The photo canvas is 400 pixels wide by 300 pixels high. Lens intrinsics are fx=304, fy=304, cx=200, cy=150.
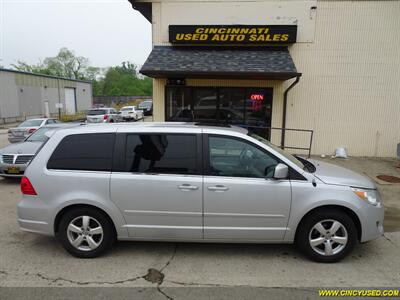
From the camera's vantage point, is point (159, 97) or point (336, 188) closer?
point (336, 188)

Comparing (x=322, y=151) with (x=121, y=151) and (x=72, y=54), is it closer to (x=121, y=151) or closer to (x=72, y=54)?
(x=121, y=151)

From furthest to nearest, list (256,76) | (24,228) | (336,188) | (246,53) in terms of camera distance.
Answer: (246,53) → (256,76) → (24,228) → (336,188)

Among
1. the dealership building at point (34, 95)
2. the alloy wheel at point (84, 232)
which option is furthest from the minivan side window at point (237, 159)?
the dealership building at point (34, 95)

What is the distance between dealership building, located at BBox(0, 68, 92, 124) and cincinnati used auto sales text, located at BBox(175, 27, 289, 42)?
21122mm

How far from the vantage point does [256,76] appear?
10.1 metres

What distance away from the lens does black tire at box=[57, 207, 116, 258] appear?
381cm

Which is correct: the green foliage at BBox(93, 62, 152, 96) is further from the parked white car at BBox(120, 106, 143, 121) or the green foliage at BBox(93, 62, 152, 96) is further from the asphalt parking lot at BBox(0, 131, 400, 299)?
the asphalt parking lot at BBox(0, 131, 400, 299)

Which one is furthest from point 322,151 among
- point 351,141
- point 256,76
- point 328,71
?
point 256,76

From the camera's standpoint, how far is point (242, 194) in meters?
3.69

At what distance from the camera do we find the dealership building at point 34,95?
29.5 m

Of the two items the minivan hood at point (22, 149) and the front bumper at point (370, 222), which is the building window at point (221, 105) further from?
the front bumper at point (370, 222)

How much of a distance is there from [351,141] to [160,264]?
9791mm

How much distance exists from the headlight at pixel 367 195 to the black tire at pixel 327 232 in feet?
0.99
